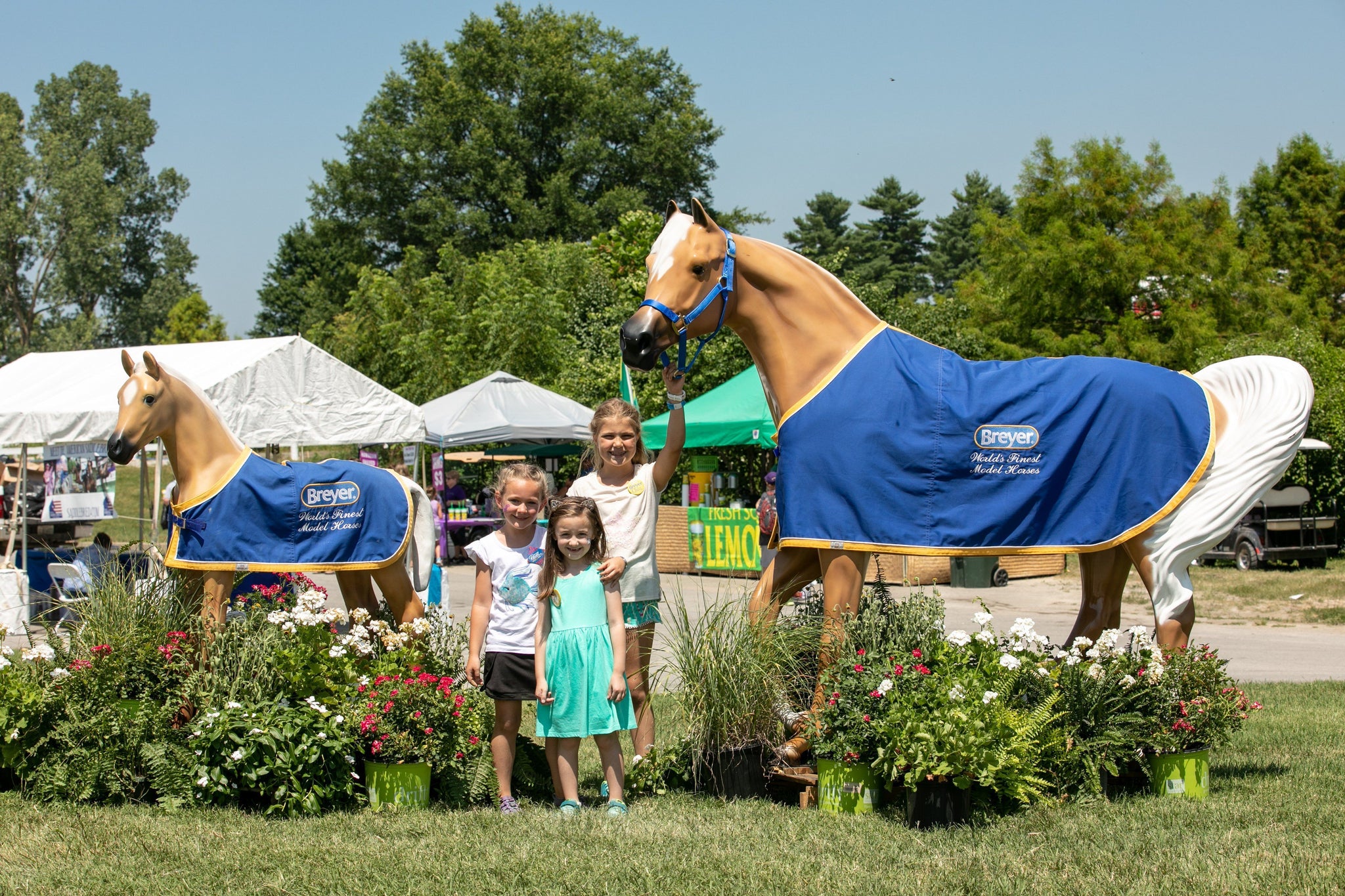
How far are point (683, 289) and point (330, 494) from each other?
3.06 meters

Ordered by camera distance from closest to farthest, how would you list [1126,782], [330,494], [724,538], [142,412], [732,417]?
[1126,782], [142,412], [330,494], [732,417], [724,538]

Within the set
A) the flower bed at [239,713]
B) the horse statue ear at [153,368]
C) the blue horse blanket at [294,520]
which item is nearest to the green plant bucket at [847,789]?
the flower bed at [239,713]

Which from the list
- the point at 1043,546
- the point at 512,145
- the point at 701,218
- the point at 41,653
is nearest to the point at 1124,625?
the point at 1043,546

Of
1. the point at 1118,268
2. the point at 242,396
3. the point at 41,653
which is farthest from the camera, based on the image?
the point at 1118,268

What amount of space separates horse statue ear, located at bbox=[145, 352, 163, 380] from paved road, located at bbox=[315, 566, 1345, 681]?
10.9ft

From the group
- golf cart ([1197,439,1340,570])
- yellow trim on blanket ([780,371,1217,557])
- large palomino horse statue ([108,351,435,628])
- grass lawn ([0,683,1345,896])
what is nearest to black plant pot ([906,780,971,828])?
grass lawn ([0,683,1345,896])

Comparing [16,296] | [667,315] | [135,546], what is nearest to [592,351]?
[135,546]

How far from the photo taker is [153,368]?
6773mm

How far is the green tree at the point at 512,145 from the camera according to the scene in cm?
4203

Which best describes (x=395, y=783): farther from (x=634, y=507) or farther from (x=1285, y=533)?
(x=1285, y=533)

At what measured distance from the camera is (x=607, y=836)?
4516mm

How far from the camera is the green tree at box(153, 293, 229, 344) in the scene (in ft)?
144

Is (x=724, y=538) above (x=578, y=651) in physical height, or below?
above

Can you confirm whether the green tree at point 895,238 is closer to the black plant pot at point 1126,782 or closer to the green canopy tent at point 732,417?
the green canopy tent at point 732,417
